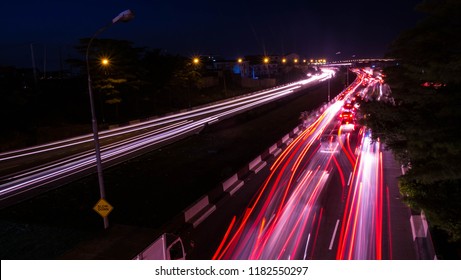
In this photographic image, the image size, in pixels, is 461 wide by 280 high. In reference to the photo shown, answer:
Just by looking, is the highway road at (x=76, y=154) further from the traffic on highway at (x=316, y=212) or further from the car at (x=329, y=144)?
the car at (x=329, y=144)

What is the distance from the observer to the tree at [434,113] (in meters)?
8.71

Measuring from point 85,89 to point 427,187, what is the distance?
44.5 meters

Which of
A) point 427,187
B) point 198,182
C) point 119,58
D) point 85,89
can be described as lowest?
point 198,182

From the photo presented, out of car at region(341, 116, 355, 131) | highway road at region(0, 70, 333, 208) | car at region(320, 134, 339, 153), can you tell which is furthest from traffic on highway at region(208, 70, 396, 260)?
highway road at region(0, 70, 333, 208)

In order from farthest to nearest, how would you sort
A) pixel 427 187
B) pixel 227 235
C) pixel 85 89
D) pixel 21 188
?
pixel 85 89, pixel 21 188, pixel 227 235, pixel 427 187

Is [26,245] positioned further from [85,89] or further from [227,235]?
[85,89]

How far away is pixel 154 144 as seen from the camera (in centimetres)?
3172

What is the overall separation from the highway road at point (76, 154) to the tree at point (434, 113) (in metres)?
18.3

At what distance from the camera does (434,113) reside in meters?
10.3

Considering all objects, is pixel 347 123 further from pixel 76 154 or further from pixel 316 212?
pixel 76 154

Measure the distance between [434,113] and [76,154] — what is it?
24993 mm

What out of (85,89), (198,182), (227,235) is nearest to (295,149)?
(198,182)

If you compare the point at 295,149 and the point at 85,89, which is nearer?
the point at 295,149

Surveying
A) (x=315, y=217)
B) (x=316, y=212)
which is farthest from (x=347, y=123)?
(x=315, y=217)
